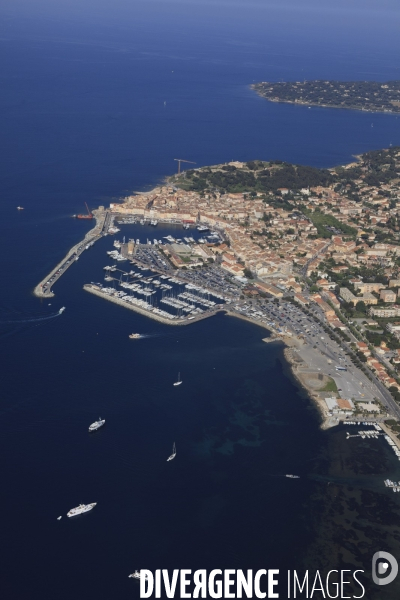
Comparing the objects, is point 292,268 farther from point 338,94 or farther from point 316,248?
point 338,94

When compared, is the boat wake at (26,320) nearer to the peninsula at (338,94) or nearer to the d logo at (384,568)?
the d logo at (384,568)

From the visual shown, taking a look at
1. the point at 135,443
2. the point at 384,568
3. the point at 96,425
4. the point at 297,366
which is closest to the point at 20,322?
the point at 96,425

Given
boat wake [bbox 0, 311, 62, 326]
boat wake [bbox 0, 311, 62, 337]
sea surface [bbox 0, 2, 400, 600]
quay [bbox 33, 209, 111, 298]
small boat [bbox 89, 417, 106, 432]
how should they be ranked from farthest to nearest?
quay [bbox 33, 209, 111, 298], boat wake [bbox 0, 311, 62, 326], boat wake [bbox 0, 311, 62, 337], small boat [bbox 89, 417, 106, 432], sea surface [bbox 0, 2, 400, 600]

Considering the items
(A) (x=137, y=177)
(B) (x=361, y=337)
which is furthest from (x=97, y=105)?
(B) (x=361, y=337)

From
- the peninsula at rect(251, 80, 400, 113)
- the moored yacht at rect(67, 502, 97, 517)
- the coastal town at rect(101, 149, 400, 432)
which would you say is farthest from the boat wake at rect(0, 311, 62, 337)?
the peninsula at rect(251, 80, 400, 113)

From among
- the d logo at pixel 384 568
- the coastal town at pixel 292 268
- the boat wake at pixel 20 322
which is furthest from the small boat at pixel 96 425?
the d logo at pixel 384 568

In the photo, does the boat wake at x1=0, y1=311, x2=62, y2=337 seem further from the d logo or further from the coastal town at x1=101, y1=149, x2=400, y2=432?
the d logo
